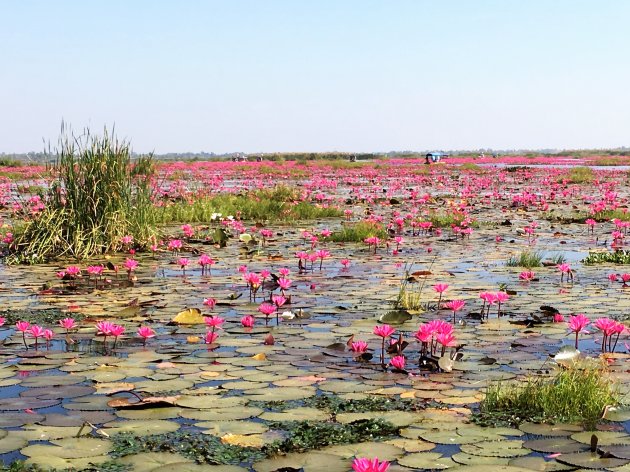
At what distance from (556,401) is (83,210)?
289 inches

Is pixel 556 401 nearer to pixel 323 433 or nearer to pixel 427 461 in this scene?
pixel 427 461

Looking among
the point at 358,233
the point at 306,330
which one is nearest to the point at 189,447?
the point at 306,330

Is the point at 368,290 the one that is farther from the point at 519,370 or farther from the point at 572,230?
the point at 572,230

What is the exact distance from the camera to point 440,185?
25859mm

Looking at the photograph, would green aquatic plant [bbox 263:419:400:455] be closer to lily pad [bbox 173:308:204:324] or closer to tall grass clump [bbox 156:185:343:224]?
lily pad [bbox 173:308:204:324]

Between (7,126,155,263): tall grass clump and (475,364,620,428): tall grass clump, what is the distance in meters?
6.75

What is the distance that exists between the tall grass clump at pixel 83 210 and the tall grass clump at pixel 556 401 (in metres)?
6.75

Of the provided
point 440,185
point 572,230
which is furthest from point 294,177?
point 572,230

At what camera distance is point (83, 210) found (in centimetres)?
979

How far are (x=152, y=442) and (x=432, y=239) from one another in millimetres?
8855

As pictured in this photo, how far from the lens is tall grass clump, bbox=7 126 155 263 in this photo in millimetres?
9656

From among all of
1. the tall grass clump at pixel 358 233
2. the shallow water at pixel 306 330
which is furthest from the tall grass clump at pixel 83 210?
the tall grass clump at pixel 358 233

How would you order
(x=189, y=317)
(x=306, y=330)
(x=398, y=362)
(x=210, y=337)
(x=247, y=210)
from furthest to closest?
(x=247, y=210), (x=189, y=317), (x=306, y=330), (x=210, y=337), (x=398, y=362)

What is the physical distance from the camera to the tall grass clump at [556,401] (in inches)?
141
